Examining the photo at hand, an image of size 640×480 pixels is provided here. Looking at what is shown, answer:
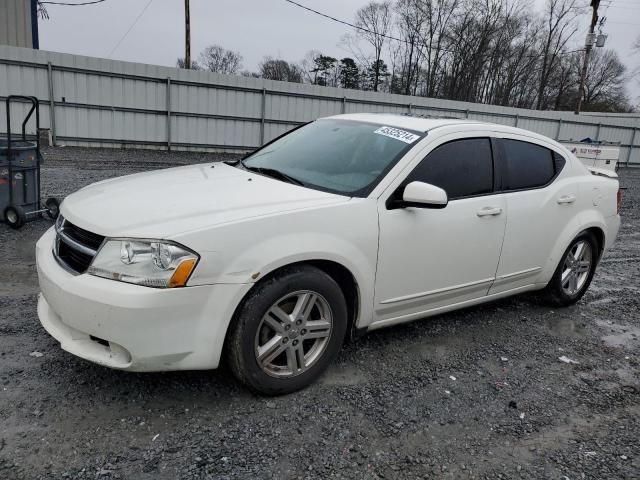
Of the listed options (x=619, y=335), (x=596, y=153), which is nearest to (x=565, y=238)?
(x=619, y=335)

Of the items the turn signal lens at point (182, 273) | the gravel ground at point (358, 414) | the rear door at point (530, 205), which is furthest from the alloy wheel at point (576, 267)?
the turn signal lens at point (182, 273)

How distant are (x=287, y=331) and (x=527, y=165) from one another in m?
2.59

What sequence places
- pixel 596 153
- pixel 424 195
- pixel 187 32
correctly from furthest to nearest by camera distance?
pixel 187 32
pixel 596 153
pixel 424 195

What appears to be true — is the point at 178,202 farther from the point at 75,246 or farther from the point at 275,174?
the point at 275,174

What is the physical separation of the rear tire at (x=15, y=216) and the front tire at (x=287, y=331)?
4.61m

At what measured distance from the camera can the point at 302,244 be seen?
2.80 metres

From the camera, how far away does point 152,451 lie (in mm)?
2424

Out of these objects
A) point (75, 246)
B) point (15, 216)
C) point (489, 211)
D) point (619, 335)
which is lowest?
point (619, 335)

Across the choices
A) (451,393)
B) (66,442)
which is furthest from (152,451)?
(451,393)

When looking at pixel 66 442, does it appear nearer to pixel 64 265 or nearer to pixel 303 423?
pixel 64 265

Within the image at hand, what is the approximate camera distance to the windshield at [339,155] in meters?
3.35

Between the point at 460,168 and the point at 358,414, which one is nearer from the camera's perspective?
the point at 358,414

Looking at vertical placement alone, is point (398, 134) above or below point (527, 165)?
above

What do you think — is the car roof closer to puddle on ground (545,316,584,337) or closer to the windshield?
the windshield
